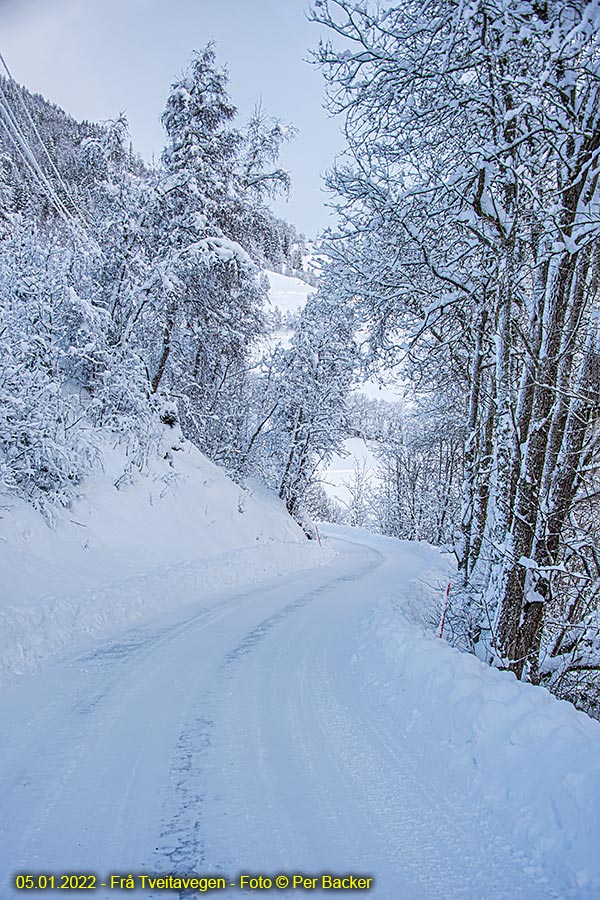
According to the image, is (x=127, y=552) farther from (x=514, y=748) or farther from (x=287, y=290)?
(x=287, y=290)

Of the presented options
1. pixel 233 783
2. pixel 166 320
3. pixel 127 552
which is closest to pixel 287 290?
pixel 166 320

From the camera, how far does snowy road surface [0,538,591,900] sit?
2.70 m

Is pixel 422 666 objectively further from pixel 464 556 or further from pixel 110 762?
pixel 464 556

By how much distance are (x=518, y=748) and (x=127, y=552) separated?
8.84 meters

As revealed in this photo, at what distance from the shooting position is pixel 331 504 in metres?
69.6

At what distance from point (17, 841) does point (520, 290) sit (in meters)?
8.13

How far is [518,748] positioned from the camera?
3617mm

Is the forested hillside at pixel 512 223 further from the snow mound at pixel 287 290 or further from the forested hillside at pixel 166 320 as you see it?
the snow mound at pixel 287 290

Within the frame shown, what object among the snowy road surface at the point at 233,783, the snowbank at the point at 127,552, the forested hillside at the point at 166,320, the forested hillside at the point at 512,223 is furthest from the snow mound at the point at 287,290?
the snowy road surface at the point at 233,783

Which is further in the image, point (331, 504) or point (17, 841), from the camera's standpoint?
point (331, 504)

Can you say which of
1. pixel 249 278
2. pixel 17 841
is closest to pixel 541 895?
pixel 17 841

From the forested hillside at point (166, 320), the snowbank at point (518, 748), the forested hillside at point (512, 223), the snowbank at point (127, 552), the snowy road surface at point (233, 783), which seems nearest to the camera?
the snowy road surface at point (233, 783)

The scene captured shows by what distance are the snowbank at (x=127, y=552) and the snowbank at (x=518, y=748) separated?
4473mm

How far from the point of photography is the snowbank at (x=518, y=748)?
2846mm
